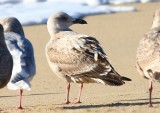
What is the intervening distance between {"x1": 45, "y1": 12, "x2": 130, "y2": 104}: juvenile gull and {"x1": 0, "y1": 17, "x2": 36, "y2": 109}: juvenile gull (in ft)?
1.12

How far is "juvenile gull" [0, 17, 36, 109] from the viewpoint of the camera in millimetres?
8922

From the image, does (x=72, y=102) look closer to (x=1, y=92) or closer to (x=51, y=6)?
(x=1, y=92)

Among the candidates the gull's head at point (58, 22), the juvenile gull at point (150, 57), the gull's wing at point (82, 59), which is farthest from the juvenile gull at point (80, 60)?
the gull's head at point (58, 22)

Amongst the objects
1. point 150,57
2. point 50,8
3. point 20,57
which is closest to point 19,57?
point 20,57

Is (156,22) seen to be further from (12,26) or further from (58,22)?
(12,26)

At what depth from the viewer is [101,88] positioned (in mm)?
10523

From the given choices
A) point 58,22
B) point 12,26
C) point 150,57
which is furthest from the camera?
point 12,26

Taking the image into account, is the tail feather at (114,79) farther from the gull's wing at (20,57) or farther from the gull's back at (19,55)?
the gull's wing at (20,57)

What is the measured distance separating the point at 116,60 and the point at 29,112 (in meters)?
5.09

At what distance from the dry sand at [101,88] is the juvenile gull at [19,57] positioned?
327 mm

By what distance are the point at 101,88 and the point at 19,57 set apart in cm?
167

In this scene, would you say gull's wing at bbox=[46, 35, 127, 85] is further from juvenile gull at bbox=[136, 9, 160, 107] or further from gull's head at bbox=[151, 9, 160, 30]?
gull's head at bbox=[151, 9, 160, 30]

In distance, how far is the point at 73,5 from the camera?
2153 cm

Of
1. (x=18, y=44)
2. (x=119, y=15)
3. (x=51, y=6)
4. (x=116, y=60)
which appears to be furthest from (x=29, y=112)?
(x=51, y=6)
